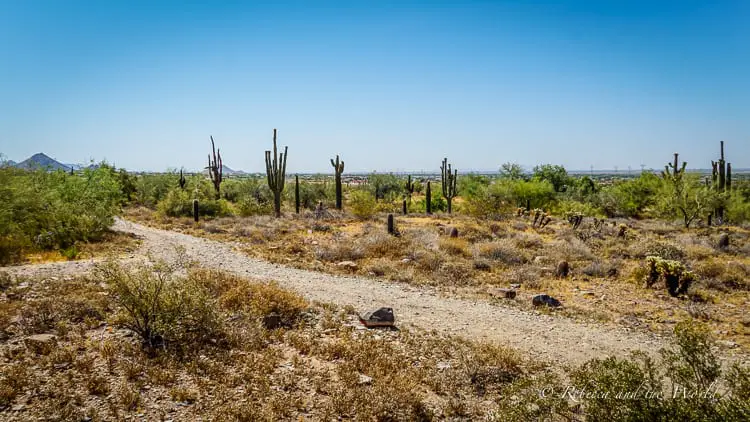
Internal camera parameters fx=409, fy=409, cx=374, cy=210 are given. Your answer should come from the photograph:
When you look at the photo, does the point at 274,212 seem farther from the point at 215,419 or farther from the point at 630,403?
the point at 630,403

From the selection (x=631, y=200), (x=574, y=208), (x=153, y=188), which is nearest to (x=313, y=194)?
(x=153, y=188)

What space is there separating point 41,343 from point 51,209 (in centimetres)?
949

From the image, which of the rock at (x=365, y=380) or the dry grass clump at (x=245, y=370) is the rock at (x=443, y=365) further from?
the rock at (x=365, y=380)

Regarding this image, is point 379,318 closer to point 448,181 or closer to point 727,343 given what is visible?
point 727,343

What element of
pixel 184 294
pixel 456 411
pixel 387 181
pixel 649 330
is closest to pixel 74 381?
pixel 184 294

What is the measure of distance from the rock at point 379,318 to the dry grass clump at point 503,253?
646 centimetres

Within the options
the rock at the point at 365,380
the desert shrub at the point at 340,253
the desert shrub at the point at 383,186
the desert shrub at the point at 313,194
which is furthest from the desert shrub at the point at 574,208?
the rock at the point at 365,380

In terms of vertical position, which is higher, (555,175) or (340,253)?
(555,175)

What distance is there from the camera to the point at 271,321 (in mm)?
7219

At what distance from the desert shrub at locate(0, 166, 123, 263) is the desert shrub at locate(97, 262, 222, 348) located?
5757mm

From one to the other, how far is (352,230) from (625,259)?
11208mm

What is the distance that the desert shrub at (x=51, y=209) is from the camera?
10320 mm

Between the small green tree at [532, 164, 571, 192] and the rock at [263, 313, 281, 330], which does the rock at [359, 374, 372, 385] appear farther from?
the small green tree at [532, 164, 571, 192]

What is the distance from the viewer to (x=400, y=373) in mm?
5570
